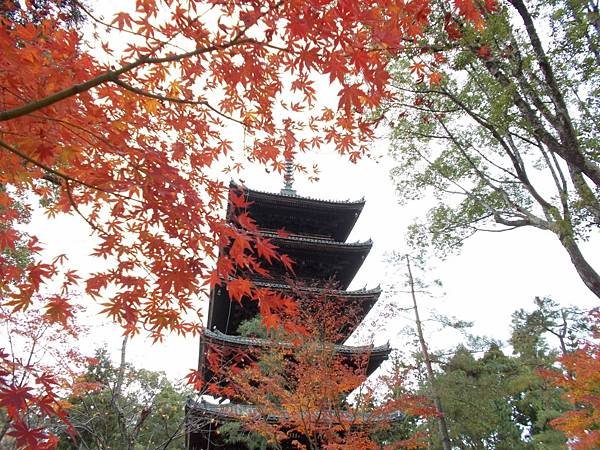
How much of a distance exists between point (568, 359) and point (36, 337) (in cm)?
1217

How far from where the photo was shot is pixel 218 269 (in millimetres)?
2617

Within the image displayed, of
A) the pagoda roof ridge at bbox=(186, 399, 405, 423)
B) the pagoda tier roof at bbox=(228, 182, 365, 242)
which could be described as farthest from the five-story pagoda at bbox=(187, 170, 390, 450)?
the pagoda roof ridge at bbox=(186, 399, 405, 423)

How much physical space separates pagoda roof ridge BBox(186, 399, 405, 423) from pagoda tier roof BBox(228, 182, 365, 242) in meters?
5.95

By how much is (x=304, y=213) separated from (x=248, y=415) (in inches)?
285

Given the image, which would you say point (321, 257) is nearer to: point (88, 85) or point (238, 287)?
point (238, 287)

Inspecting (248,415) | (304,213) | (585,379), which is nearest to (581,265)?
(585,379)

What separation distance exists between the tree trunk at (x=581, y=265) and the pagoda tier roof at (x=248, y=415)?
4.70m

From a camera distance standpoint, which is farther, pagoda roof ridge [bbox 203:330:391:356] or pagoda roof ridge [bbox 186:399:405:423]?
pagoda roof ridge [bbox 203:330:391:356]

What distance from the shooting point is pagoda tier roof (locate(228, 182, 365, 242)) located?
14.2m

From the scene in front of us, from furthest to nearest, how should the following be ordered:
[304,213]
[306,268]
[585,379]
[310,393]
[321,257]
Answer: [304,213] < [306,268] < [321,257] < [585,379] < [310,393]

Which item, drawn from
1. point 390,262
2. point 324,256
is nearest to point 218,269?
point 324,256

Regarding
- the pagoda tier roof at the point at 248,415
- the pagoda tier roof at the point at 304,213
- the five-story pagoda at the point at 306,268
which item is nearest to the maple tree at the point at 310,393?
the pagoda tier roof at the point at 248,415

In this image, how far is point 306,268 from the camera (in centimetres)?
1408

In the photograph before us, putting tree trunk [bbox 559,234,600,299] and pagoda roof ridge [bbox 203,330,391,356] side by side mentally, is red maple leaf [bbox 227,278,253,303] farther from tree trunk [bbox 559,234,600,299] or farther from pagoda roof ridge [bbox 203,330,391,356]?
pagoda roof ridge [bbox 203,330,391,356]
